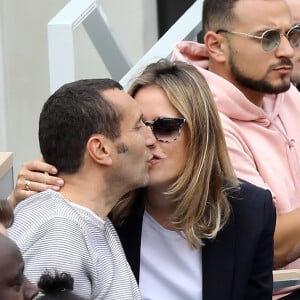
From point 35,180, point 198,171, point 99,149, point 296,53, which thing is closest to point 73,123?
point 99,149

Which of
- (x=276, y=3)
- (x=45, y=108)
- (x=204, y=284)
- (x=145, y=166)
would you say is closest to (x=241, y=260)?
(x=204, y=284)

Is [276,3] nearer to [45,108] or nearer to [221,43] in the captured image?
[221,43]

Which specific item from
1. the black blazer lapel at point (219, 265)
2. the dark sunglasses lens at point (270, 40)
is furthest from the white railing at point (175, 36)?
the black blazer lapel at point (219, 265)

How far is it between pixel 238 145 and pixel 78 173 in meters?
0.93

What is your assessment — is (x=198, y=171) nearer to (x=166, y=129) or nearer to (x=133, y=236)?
(x=166, y=129)

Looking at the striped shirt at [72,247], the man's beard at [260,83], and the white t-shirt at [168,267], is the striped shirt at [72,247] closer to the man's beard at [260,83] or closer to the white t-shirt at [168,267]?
the white t-shirt at [168,267]

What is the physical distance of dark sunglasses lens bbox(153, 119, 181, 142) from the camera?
10.9ft

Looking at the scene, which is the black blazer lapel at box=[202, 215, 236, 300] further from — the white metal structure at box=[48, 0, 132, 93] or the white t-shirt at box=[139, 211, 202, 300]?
the white metal structure at box=[48, 0, 132, 93]

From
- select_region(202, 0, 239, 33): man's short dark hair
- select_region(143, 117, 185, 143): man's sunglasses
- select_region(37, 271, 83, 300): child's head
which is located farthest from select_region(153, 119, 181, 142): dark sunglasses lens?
select_region(37, 271, 83, 300): child's head

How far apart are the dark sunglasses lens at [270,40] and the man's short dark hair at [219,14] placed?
15cm

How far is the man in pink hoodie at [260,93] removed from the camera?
→ 3.81 meters

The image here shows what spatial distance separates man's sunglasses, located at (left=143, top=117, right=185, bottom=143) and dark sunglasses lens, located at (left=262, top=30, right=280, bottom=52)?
78cm

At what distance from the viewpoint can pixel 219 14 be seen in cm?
412

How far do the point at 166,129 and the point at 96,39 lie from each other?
4.26 ft
